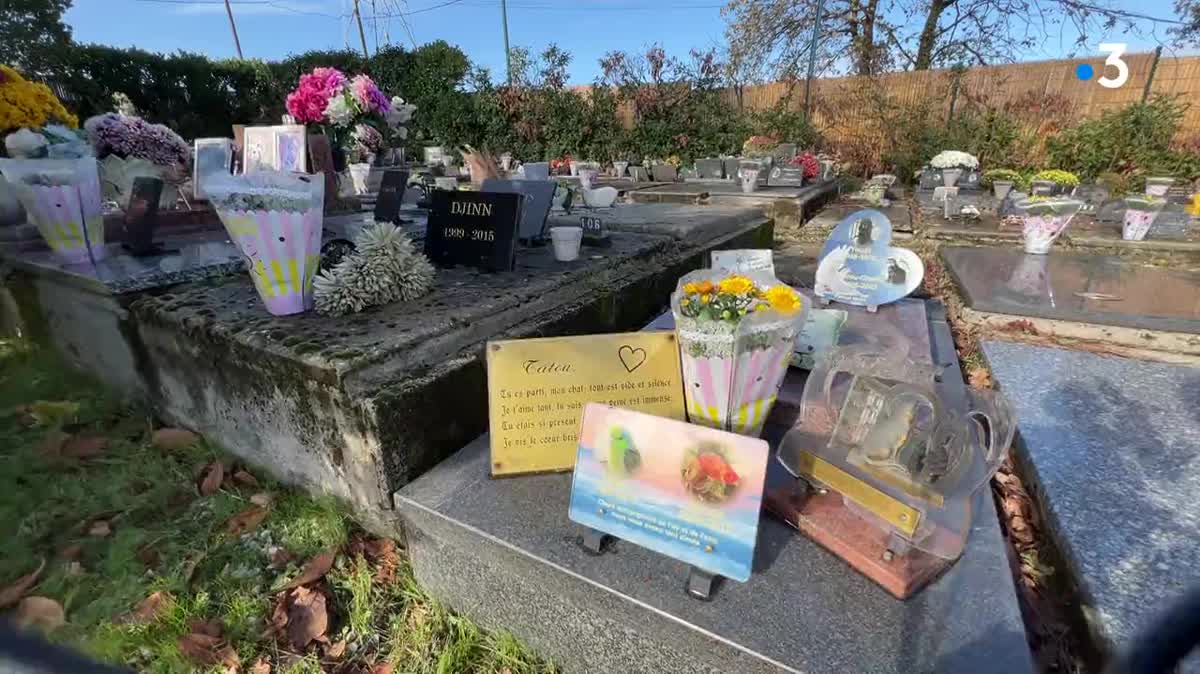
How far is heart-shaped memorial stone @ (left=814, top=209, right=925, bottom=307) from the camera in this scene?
2.54 m

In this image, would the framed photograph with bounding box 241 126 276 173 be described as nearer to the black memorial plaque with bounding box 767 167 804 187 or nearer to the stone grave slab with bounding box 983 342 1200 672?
the stone grave slab with bounding box 983 342 1200 672

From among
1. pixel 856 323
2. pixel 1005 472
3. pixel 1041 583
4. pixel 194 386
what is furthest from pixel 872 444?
pixel 194 386

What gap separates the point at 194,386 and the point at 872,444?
2.16 m

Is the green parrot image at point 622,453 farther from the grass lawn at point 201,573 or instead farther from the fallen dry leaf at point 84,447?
the fallen dry leaf at point 84,447

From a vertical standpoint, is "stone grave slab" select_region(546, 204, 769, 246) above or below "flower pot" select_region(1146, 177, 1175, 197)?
below

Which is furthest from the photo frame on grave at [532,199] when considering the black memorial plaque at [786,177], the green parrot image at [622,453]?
→ the black memorial plaque at [786,177]

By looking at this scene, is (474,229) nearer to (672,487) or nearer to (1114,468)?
(672,487)

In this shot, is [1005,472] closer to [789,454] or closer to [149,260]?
[789,454]

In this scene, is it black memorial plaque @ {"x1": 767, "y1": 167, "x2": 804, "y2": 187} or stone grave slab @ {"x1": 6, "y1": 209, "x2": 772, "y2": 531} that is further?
black memorial plaque @ {"x1": 767, "y1": 167, "x2": 804, "y2": 187}

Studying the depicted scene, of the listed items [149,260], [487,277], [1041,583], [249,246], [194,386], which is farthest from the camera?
[149,260]

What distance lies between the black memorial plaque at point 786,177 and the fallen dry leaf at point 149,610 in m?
6.88

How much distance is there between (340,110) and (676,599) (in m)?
3.08

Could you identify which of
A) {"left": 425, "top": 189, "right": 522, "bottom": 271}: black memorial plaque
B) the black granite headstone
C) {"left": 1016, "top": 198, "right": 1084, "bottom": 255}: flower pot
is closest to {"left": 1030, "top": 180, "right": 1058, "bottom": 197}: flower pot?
the black granite headstone

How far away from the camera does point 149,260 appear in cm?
245
